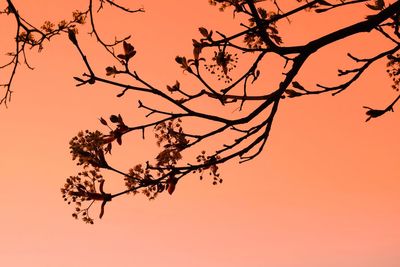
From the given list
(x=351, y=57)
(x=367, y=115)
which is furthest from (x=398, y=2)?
(x=367, y=115)

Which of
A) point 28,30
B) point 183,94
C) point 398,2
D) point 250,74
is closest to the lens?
point 398,2

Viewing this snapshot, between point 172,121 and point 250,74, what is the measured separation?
94 centimetres

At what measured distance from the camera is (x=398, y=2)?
14.8 ft

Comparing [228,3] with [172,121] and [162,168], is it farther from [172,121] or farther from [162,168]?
[162,168]

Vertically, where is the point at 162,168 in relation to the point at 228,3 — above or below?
below

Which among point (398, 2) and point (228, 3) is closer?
point (398, 2)

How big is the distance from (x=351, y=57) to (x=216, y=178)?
63.4 inches

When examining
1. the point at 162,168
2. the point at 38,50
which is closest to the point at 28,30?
the point at 38,50

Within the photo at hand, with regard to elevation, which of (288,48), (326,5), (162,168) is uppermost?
(326,5)

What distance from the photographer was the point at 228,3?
5566 mm

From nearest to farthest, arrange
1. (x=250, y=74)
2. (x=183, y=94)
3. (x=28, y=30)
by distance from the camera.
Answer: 1. (x=183, y=94)
2. (x=250, y=74)
3. (x=28, y=30)

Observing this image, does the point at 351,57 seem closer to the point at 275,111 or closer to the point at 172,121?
the point at 275,111

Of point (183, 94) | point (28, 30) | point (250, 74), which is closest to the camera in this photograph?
point (183, 94)

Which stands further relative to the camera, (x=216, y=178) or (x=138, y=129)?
(x=216, y=178)
